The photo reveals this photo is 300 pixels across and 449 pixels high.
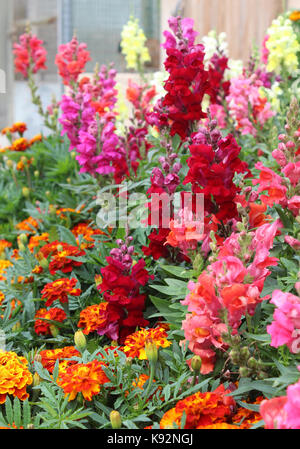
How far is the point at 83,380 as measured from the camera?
3.44ft

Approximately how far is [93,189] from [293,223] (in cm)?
108

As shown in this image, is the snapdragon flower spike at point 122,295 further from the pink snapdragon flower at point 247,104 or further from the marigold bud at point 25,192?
the marigold bud at point 25,192

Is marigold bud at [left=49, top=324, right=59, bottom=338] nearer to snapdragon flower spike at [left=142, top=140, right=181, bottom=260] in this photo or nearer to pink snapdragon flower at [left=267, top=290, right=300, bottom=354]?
snapdragon flower spike at [left=142, top=140, right=181, bottom=260]

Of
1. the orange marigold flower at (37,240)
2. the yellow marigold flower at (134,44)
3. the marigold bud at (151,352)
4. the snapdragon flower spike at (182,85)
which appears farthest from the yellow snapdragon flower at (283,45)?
the marigold bud at (151,352)

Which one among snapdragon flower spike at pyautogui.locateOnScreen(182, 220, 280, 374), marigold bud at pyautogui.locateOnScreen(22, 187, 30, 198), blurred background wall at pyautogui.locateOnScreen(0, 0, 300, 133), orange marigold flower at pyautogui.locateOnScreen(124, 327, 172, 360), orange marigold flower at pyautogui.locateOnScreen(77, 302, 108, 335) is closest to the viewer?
snapdragon flower spike at pyautogui.locateOnScreen(182, 220, 280, 374)

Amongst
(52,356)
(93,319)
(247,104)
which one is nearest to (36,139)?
(247,104)

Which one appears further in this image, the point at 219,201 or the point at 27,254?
the point at 27,254

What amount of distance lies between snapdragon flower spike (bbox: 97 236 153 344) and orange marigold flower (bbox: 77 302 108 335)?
0.04 ft

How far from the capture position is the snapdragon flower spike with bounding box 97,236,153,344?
4.37ft

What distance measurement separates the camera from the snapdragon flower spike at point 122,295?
1333 mm

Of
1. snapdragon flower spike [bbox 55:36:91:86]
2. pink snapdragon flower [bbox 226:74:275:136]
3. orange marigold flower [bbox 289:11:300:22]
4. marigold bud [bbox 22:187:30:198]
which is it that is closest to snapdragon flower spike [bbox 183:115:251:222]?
pink snapdragon flower [bbox 226:74:275:136]

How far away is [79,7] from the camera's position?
6840 mm
